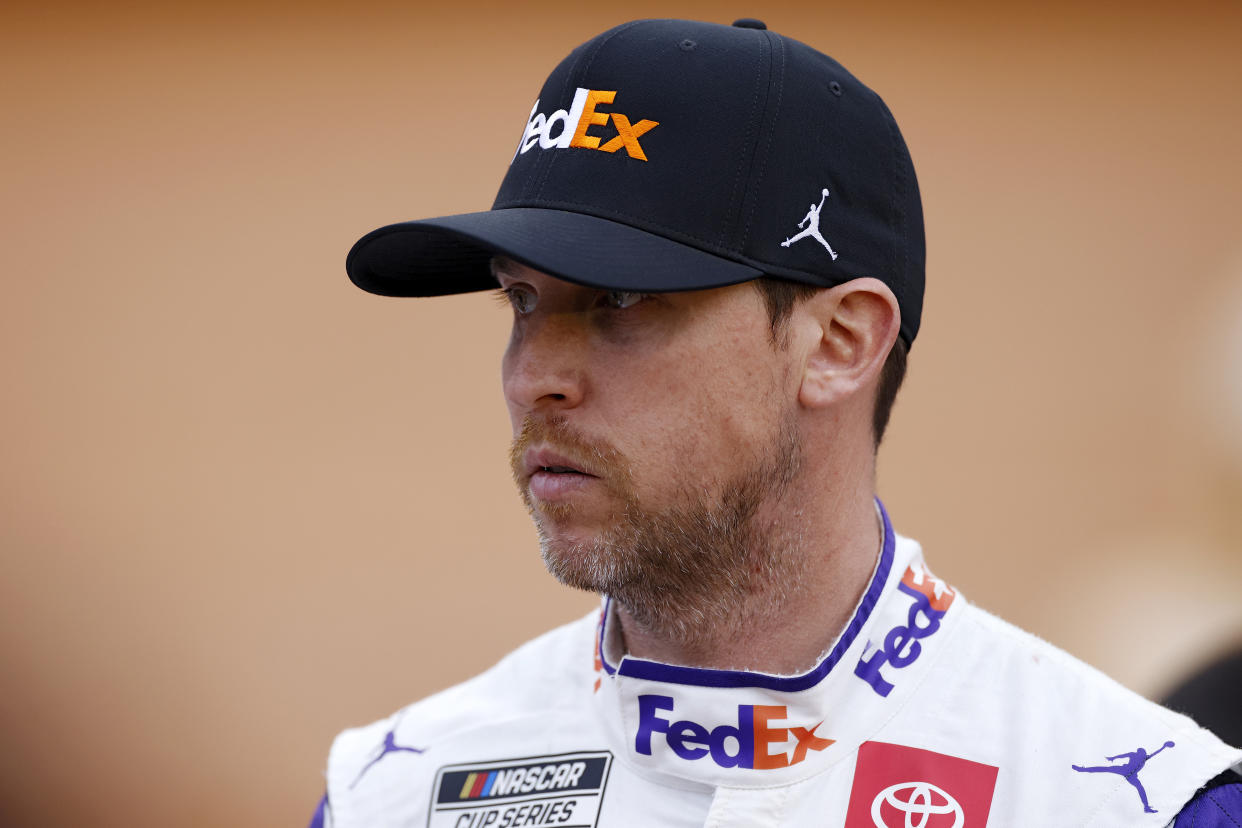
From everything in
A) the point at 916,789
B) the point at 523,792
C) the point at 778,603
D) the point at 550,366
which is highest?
the point at 550,366

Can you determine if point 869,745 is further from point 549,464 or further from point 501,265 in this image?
point 501,265

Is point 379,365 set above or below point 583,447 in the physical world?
below

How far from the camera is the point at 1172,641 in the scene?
9.69 feet

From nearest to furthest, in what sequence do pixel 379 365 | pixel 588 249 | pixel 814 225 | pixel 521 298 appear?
pixel 588 249
pixel 814 225
pixel 521 298
pixel 379 365

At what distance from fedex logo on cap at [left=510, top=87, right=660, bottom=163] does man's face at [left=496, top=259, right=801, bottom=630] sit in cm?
16

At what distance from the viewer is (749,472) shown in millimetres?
1363

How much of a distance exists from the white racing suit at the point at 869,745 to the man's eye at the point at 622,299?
0.43 m

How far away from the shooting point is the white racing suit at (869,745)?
1.28m

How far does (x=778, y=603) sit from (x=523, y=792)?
0.43 metres

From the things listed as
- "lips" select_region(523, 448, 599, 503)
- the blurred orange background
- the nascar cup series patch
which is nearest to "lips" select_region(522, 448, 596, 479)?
"lips" select_region(523, 448, 599, 503)

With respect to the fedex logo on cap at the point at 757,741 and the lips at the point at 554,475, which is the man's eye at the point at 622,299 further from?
the fedex logo on cap at the point at 757,741

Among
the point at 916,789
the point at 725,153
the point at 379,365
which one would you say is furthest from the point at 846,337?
the point at 379,365

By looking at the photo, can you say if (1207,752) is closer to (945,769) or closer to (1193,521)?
(945,769)

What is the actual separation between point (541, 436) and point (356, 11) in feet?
7.84
